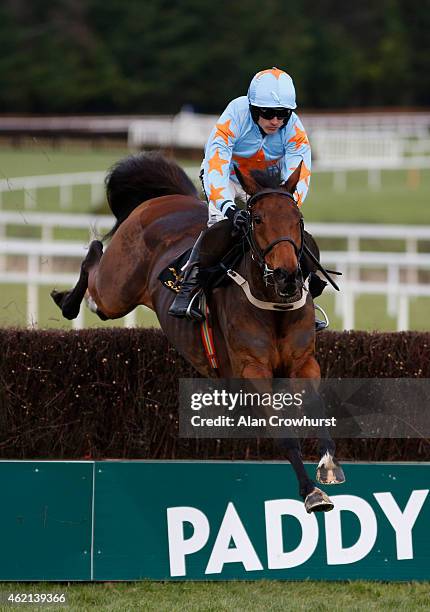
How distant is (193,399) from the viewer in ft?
21.9

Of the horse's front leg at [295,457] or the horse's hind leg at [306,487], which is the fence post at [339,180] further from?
the horse's hind leg at [306,487]

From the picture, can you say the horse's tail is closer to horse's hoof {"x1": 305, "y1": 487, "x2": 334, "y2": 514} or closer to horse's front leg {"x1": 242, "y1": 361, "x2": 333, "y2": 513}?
horse's front leg {"x1": 242, "y1": 361, "x2": 333, "y2": 513}

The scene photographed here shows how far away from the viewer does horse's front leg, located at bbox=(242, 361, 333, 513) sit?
17.1 ft

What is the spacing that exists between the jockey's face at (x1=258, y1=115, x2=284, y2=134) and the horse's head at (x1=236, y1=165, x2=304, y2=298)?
401 millimetres

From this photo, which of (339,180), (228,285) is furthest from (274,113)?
(339,180)

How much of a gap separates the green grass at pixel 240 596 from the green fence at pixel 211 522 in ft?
0.20

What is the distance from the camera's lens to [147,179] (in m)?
7.49

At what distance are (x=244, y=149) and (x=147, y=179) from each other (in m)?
1.53

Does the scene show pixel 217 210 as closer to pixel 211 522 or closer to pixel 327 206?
pixel 211 522

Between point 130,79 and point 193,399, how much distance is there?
43238 mm

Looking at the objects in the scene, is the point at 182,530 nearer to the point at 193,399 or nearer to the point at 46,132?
the point at 193,399

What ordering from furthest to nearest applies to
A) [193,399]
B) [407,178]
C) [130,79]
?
1. [130,79]
2. [407,178]
3. [193,399]

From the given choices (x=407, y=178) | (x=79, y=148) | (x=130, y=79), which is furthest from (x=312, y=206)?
(x=130, y=79)

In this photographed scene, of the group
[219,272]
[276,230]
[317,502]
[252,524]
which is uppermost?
[276,230]
